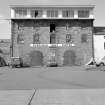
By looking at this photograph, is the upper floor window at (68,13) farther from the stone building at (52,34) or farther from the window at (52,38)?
the window at (52,38)

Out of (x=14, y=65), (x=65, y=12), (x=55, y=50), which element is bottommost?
(x=14, y=65)

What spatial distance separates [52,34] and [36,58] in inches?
221

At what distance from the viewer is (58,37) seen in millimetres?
37781

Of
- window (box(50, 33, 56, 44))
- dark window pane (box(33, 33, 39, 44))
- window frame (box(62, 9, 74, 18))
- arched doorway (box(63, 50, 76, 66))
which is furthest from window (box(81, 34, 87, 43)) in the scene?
dark window pane (box(33, 33, 39, 44))

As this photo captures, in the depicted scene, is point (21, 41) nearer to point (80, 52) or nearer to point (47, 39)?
point (47, 39)

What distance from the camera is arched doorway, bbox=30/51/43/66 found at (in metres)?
37.6

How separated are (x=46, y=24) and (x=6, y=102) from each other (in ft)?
103

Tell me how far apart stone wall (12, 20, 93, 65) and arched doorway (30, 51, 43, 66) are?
0.58 meters

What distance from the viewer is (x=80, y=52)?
37562 millimetres

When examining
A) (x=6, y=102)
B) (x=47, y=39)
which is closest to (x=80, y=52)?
(x=47, y=39)

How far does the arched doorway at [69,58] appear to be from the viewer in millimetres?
37500

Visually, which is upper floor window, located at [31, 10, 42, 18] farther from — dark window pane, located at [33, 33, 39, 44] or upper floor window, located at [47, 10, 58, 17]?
dark window pane, located at [33, 33, 39, 44]

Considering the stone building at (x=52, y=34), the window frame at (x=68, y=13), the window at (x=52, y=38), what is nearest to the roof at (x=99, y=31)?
the stone building at (x=52, y=34)

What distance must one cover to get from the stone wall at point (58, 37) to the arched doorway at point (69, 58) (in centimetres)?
39
